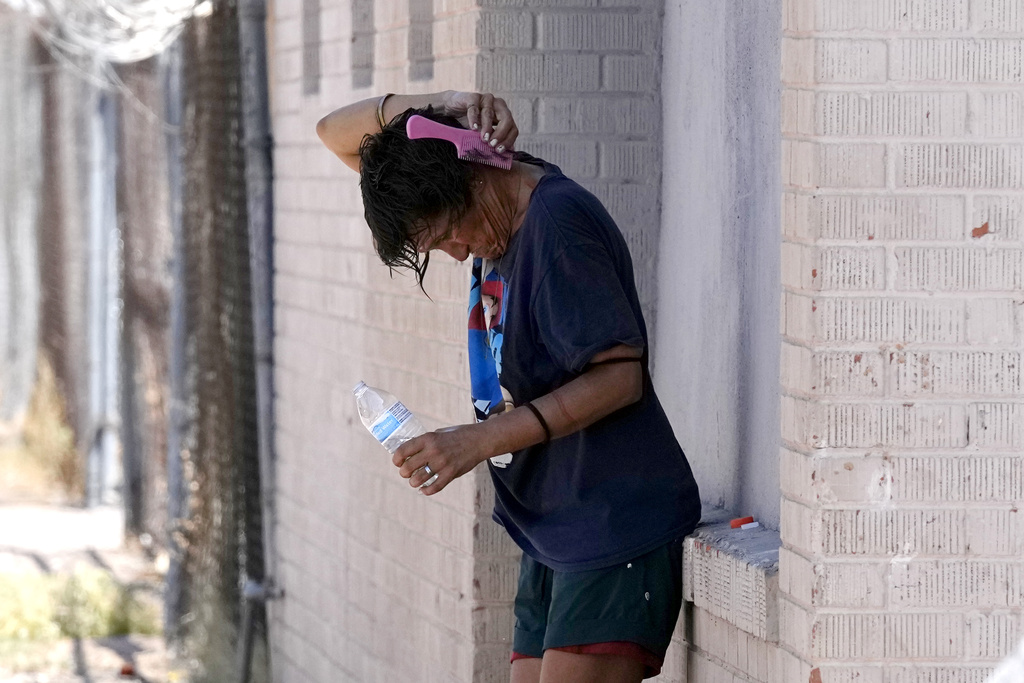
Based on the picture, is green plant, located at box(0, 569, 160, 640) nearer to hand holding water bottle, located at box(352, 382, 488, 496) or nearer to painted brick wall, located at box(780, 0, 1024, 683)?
hand holding water bottle, located at box(352, 382, 488, 496)

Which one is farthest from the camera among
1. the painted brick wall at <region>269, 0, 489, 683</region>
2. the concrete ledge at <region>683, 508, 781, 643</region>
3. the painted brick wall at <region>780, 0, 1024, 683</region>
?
the painted brick wall at <region>269, 0, 489, 683</region>

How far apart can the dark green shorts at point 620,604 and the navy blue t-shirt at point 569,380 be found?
0.12ft

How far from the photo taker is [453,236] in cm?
283

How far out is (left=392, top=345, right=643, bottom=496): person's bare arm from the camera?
266cm

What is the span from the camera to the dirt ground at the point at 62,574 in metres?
7.25

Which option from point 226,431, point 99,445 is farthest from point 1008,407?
point 99,445

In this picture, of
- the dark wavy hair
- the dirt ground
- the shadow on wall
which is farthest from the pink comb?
the dirt ground

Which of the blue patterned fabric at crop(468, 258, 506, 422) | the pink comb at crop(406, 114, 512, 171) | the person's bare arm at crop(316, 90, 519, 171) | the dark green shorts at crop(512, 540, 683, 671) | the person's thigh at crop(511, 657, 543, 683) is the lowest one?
the person's thigh at crop(511, 657, 543, 683)

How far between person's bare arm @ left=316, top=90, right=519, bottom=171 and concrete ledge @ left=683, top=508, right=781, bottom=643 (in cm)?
99

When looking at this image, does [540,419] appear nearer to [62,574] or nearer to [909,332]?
[909,332]

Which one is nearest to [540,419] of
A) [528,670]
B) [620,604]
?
[620,604]

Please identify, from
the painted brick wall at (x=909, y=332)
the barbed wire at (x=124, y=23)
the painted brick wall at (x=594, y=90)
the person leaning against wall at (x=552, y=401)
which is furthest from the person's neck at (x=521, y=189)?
the barbed wire at (x=124, y=23)

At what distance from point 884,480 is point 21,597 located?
6.74 metres

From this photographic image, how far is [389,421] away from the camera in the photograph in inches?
112
